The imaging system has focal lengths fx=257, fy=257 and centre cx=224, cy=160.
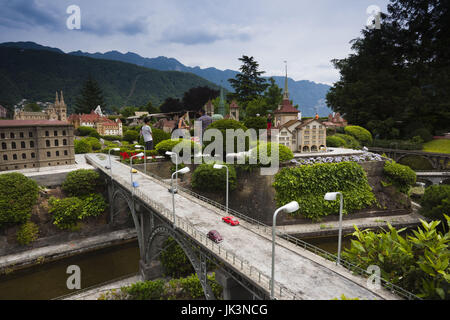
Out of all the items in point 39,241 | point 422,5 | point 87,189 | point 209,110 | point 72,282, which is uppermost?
point 422,5

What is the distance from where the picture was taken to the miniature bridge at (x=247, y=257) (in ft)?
37.4

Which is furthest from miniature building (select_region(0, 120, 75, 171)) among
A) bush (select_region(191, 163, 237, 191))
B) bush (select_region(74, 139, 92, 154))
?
bush (select_region(191, 163, 237, 191))

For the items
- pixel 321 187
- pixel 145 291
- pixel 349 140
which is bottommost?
pixel 145 291

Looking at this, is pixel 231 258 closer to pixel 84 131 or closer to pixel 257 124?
pixel 257 124

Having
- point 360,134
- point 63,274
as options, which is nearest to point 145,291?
point 63,274

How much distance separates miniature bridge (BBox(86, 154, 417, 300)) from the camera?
449 inches

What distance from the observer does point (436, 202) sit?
3159cm

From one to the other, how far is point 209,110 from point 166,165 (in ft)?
127

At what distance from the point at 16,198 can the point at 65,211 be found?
5223 millimetres

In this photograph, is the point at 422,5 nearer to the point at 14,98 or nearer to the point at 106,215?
the point at 106,215

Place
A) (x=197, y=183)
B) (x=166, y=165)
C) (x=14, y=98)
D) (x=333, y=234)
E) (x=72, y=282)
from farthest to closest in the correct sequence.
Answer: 1. (x=14, y=98)
2. (x=166, y=165)
3. (x=197, y=183)
4. (x=333, y=234)
5. (x=72, y=282)

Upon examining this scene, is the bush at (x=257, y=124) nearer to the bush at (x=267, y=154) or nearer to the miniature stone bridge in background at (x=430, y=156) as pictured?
the bush at (x=267, y=154)

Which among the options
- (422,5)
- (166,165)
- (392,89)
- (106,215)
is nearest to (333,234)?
(166,165)

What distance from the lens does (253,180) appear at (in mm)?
33625
